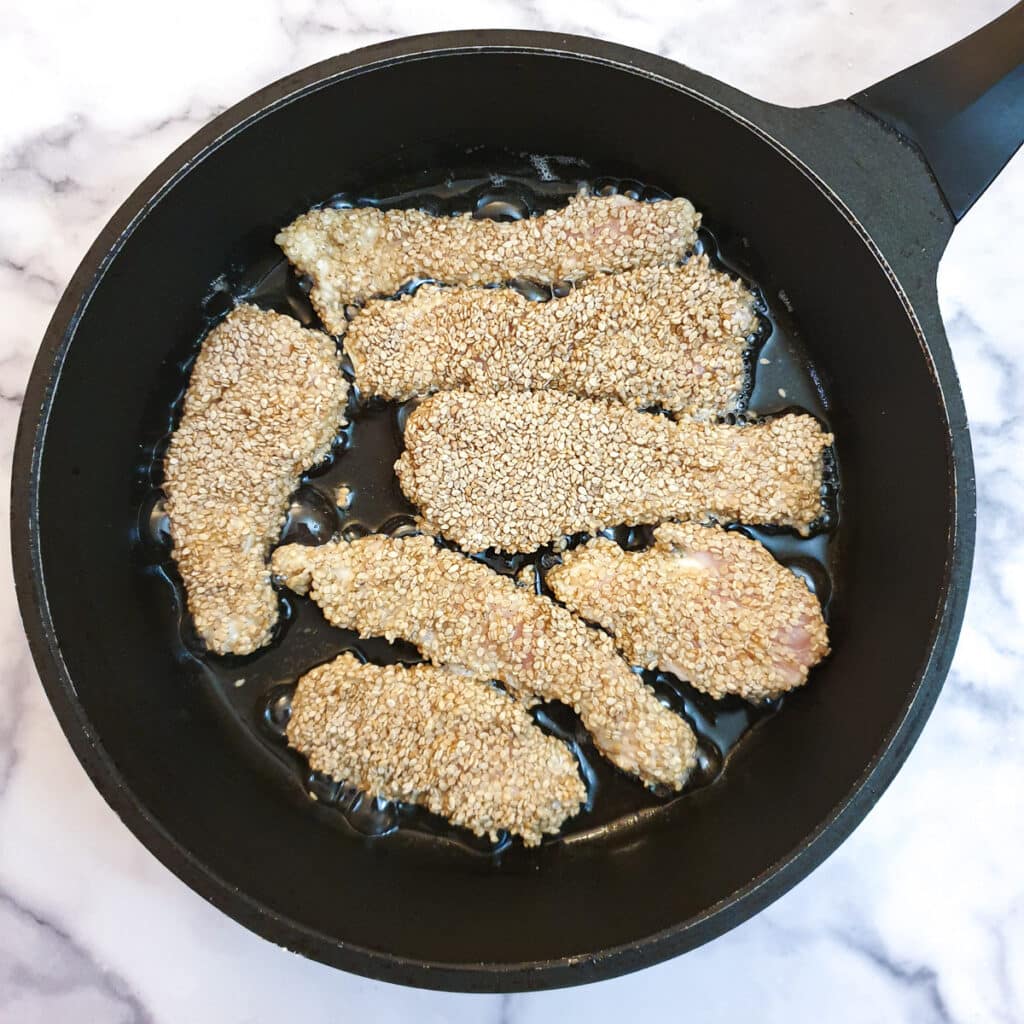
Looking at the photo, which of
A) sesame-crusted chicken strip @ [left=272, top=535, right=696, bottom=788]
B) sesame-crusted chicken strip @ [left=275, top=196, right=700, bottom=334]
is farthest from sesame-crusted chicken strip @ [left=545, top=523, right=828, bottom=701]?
sesame-crusted chicken strip @ [left=275, top=196, right=700, bottom=334]

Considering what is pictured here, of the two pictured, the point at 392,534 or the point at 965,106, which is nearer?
the point at 965,106

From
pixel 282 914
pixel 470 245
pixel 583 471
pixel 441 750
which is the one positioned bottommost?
pixel 282 914

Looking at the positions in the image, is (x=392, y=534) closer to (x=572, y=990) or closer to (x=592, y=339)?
(x=592, y=339)

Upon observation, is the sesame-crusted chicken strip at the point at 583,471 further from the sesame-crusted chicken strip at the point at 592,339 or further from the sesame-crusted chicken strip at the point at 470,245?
the sesame-crusted chicken strip at the point at 470,245

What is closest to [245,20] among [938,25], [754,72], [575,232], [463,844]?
[575,232]

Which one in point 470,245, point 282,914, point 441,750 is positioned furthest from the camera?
point 470,245

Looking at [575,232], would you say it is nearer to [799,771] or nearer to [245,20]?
[245,20]

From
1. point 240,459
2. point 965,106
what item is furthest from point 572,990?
point 965,106
